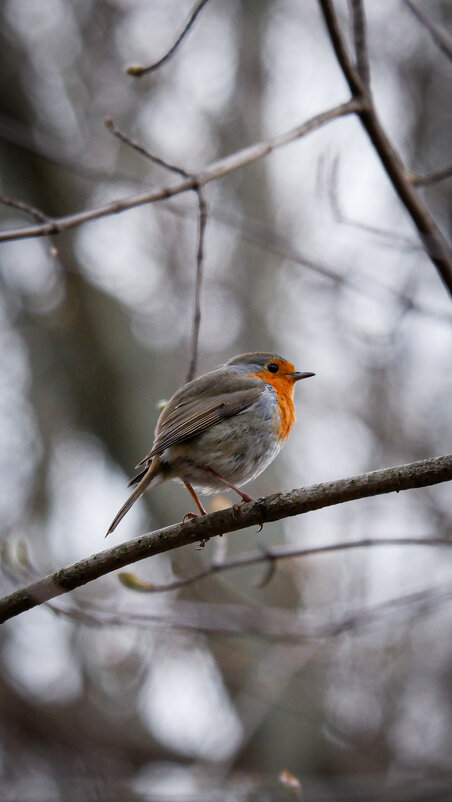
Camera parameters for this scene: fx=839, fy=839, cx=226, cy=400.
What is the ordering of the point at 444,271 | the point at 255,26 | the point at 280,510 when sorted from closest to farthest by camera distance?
the point at 280,510
the point at 444,271
the point at 255,26

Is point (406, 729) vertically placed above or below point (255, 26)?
below

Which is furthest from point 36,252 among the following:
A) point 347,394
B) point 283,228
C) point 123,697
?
point 123,697

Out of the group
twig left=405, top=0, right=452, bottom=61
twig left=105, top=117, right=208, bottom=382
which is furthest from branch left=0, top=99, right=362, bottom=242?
twig left=405, top=0, right=452, bottom=61

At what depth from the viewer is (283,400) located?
3.73 meters

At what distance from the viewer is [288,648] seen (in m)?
6.45

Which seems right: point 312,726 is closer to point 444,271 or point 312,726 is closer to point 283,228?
point 283,228

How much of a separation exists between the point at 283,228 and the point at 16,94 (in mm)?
3106

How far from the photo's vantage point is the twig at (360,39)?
2.92 metres

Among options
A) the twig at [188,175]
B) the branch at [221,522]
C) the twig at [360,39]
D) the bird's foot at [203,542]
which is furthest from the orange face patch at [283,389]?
the twig at [360,39]

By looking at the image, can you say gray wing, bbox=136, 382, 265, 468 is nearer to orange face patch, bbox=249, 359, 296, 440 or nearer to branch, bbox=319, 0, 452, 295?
orange face patch, bbox=249, 359, 296, 440

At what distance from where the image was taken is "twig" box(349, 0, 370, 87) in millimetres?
2924

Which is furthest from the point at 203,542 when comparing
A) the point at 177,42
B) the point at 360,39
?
the point at 360,39

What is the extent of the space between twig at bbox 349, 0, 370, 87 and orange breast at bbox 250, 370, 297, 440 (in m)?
1.37

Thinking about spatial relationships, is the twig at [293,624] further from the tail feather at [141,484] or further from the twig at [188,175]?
the twig at [188,175]
